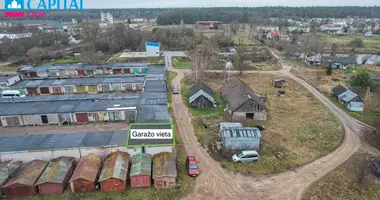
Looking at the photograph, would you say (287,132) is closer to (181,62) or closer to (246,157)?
(246,157)

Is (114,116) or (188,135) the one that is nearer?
(188,135)

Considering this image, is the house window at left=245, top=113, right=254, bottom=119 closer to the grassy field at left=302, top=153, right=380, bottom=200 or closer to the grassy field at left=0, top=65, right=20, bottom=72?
the grassy field at left=302, top=153, right=380, bottom=200

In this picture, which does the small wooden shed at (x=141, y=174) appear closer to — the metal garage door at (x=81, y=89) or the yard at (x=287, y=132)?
the yard at (x=287, y=132)

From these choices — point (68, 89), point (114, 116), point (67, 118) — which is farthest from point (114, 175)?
point (68, 89)

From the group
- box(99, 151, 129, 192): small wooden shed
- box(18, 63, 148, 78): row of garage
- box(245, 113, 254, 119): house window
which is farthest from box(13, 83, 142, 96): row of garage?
box(99, 151, 129, 192): small wooden shed

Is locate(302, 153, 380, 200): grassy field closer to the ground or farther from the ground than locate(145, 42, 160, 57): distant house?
closer to the ground

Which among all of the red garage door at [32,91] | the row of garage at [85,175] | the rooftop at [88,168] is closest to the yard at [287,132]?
the row of garage at [85,175]

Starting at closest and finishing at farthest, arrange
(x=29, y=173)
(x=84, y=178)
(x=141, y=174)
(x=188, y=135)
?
(x=84, y=178) < (x=141, y=174) < (x=29, y=173) < (x=188, y=135)
